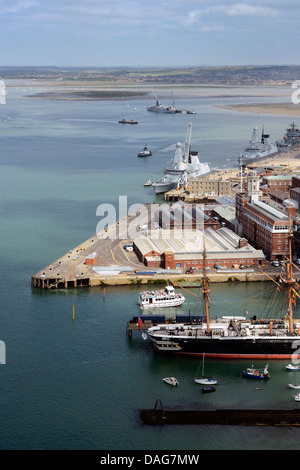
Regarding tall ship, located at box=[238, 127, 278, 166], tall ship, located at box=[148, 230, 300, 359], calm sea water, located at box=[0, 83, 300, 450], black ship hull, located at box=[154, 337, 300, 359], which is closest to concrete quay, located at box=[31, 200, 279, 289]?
calm sea water, located at box=[0, 83, 300, 450]

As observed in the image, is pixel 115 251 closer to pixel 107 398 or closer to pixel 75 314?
pixel 75 314

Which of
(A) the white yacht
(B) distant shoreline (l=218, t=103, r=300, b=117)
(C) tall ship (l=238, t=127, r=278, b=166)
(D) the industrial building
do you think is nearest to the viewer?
(A) the white yacht

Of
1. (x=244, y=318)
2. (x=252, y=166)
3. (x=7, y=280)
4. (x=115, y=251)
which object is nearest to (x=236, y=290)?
(x=244, y=318)

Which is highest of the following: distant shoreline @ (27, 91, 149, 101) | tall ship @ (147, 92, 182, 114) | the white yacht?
distant shoreline @ (27, 91, 149, 101)

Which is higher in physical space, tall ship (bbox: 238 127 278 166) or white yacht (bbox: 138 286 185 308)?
tall ship (bbox: 238 127 278 166)

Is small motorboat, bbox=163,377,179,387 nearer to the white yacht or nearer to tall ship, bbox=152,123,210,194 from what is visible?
the white yacht

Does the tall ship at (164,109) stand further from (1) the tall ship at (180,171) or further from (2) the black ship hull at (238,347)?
(2) the black ship hull at (238,347)
